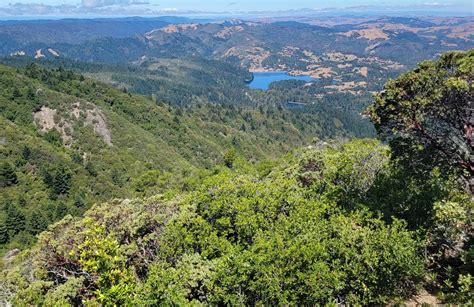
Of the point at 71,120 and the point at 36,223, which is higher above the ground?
the point at 71,120

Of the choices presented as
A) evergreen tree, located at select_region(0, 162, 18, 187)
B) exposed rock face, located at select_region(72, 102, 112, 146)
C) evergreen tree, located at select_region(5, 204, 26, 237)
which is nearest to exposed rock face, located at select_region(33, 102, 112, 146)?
exposed rock face, located at select_region(72, 102, 112, 146)

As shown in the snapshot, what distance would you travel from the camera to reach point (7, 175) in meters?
70.5

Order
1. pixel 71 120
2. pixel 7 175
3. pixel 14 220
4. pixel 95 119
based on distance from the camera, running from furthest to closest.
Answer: pixel 95 119, pixel 71 120, pixel 7 175, pixel 14 220

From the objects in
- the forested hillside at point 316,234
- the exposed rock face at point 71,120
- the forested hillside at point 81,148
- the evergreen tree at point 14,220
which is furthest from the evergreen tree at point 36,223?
the exposed rock face at point 71,120

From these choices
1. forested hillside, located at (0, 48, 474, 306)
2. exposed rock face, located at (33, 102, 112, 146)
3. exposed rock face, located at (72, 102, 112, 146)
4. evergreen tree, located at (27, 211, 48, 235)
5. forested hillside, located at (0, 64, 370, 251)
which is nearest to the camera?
forested hillside, located at (0, 48, 474, 306)

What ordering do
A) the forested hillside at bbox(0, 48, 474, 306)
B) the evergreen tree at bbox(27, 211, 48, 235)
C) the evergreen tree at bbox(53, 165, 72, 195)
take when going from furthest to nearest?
the evergreen tree at bbox(53, 165, 72, 195) < the evergreen tree at bbox(27, 211, 48, 235) < the forested hillside at bbox(0, 48, 474, 306)

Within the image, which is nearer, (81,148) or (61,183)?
(61,183)

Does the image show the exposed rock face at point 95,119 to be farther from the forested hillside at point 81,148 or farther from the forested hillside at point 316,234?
the forested hillside at point 316,234

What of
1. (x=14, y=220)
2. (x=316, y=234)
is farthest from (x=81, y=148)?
(x=316, y=234)

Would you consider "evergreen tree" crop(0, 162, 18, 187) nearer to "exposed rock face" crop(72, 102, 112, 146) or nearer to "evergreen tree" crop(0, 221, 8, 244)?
A: "evergreen tree" crop(0, 221, 8, 244)

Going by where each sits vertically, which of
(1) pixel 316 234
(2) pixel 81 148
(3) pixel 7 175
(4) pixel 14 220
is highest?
(1) pixel 316 234

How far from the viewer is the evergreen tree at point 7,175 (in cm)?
6950

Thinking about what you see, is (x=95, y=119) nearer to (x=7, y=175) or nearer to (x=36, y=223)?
(x=7, y=175)

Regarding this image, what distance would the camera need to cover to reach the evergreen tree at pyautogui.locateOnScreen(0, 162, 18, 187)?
6950 centimetres
